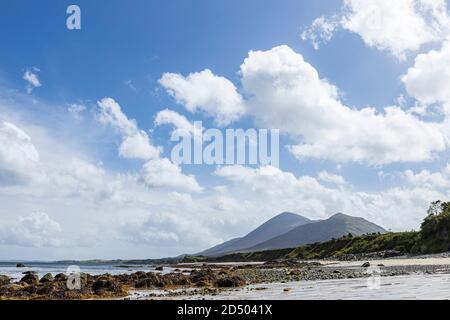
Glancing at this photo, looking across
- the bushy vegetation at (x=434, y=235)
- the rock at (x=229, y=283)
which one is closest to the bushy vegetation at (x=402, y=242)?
the bushy vegetation at (x=434, y=235)

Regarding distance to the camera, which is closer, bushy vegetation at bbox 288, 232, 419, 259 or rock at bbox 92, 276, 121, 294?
rock at bbox 92, 276, 121, 294

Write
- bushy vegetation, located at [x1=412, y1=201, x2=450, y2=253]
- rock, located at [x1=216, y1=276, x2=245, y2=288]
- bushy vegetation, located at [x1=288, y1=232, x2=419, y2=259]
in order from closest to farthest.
Answer: rock, located at [x1=216, y1=276, x2=245, y2=288] < bushy vegetation, located at [x1=412, y1=201, x2=450, y2=253] < bushy vegetation, located at [x1=288, y1=232, x2=419, y2=259]

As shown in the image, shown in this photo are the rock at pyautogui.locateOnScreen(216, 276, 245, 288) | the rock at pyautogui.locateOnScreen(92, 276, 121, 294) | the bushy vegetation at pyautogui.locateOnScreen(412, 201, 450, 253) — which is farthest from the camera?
the bushy vegetation at pyautogui.locateOnScreen(412, 201, 450, 253)

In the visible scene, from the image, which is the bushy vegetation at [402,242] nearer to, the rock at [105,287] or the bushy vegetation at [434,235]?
the bushy vegetation at [434,235]

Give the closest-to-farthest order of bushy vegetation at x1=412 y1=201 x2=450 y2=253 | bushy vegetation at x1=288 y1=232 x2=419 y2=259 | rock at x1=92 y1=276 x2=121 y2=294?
rock at x1=92 y1=276 x2=121 y2=294 < bushy vegetation at x1=412 y1=201 x2=450 y2=253 < bushy vegetation at x1=288 y1=232 x2=419 y2=259

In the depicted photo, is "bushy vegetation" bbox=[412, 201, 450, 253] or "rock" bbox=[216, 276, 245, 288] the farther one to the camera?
"bushy vegetation" bbox=[412, 201, 450, 253]

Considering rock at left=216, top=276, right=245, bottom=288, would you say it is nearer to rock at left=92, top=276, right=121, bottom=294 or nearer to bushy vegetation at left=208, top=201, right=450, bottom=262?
rock at left=92, top=276, right=121, bottom=294

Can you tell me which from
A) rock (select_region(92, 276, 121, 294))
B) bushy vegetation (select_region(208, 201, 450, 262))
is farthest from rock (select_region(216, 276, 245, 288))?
bushy vegetation (select_region(208, 201, 450, 262))

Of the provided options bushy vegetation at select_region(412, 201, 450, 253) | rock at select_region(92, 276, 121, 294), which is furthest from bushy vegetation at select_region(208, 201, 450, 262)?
rock at select_region(92, 276, 121, 294)

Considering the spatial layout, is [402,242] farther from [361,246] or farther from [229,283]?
[229,283]

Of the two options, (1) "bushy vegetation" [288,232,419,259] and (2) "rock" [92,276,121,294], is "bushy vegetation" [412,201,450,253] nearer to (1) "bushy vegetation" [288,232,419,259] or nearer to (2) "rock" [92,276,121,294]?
(1) "bushy vegetation" [288,232,419,259]

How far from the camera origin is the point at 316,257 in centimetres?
14750

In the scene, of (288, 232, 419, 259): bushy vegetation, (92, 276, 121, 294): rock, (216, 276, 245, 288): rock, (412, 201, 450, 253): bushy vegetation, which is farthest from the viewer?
(288, 232, 419, 259): bushy vegetation
